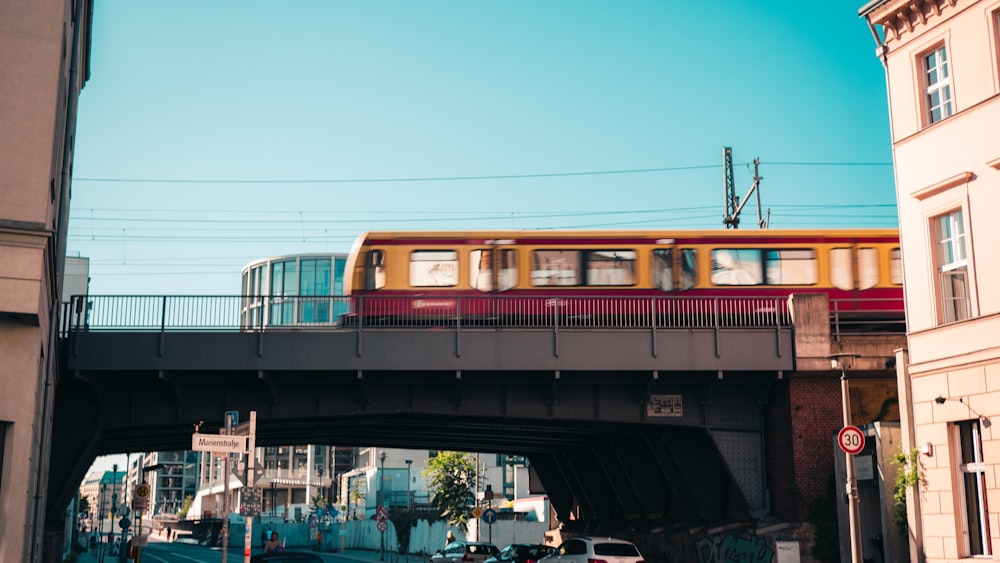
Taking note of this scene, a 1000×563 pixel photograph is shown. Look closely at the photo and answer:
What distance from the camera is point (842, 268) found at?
3303cm

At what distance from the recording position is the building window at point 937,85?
74.0 feet

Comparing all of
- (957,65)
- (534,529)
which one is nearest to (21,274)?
(957,65)

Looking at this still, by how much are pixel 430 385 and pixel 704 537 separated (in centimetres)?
926

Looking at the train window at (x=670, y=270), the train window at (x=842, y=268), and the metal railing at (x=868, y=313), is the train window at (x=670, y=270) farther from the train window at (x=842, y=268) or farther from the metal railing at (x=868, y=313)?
the metal railing at (x=868, y=313)

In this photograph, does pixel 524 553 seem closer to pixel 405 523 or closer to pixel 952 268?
pixel 952 268

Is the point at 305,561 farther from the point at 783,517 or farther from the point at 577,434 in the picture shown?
the point at 577,434

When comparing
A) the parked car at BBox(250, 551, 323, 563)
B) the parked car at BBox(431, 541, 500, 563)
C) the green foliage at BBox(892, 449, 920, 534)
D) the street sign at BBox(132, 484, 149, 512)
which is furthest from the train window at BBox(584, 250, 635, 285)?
the street sign at BBox(132, 484, 149, 512)

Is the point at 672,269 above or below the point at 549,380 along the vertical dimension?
above

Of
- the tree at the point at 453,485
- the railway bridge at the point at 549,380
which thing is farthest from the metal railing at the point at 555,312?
the tree at the point at 453,485

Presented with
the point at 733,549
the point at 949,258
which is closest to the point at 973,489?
the point at 949,258

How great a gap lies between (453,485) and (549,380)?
4593 centimetres

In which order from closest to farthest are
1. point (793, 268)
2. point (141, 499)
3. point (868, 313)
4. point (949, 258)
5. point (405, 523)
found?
point (949, 258)
point (868, 313)
point (793, 268)
point (141, 499)
point (405, 523)

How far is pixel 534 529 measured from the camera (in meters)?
67.6

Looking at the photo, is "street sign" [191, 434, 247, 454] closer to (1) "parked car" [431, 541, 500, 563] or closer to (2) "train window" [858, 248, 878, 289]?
(2) "train window" [858, 248, 878, 289]
